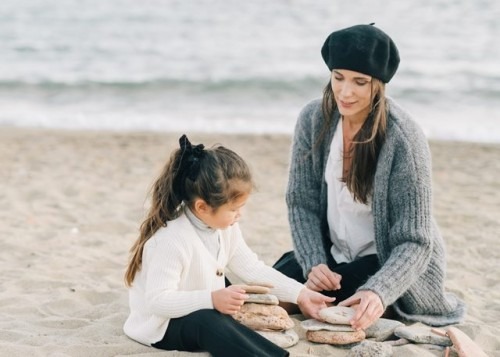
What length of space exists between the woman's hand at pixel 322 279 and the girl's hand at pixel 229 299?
71 centimetres

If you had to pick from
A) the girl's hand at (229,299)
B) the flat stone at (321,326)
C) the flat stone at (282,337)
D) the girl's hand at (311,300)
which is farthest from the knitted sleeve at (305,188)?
the girl's hand at (229,299)

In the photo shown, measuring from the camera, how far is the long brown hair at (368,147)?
410cm

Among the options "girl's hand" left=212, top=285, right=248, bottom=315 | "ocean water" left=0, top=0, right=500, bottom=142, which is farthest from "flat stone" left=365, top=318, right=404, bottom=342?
"ocean water" left=0, top=0, right=500, bottom=142

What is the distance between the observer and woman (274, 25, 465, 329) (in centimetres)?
402

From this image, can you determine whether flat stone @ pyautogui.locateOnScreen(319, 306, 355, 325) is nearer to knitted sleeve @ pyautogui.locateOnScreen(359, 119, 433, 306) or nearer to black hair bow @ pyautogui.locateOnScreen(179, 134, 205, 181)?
knitted sleeve @ pyautogui.locateOnScreen(359, 119, 433, 306)

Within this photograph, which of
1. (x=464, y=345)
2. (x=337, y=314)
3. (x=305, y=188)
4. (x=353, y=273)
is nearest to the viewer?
(x=464, y=345)

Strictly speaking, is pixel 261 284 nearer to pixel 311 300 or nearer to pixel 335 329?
pixel 311 300

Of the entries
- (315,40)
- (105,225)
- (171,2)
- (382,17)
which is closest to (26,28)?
(171,2)

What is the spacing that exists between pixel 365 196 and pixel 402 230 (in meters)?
0.27

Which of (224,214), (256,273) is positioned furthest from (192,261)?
(256,273)

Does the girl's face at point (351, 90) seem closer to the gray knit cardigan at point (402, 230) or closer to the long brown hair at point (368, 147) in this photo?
the long brown hair at point (368, 147)

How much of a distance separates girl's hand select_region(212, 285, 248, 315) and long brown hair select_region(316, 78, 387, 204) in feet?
3.08

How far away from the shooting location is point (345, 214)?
4.37 meters

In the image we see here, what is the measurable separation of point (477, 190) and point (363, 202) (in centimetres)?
384
